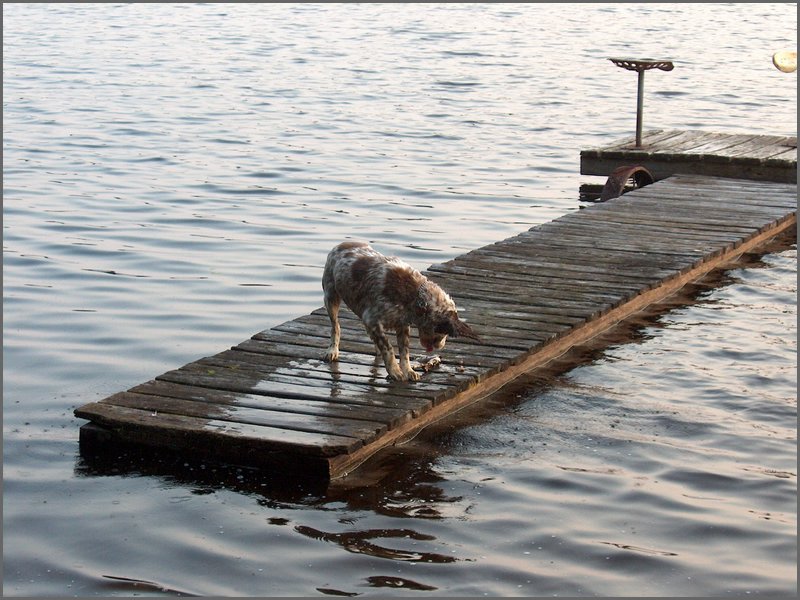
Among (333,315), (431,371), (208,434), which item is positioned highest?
(333,315)

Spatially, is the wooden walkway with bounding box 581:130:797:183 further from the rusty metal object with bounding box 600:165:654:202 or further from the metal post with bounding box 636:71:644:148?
the rusty metal object with bounding box 600:165:654:202

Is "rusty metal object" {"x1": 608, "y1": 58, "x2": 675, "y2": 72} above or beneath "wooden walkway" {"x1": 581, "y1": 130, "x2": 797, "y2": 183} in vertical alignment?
above

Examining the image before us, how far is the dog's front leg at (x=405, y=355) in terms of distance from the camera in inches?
304

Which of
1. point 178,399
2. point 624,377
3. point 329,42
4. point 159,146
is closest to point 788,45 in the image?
point 329,42

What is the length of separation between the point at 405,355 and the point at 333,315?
0.56 metres

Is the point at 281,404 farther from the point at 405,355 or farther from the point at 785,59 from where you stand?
the point at 785,59

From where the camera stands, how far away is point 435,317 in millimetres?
7480

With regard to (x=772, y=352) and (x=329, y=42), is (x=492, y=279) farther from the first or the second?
(x=329, y=42)

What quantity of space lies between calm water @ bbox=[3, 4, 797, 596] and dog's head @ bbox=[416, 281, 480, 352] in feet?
2.38

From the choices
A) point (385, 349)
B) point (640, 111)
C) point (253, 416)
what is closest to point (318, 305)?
point (385, 349)

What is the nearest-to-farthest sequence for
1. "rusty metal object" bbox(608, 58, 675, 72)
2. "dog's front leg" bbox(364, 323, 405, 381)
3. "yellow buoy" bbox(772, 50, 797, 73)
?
"dog's front leg" bbox(364, 323, 405, 381) < "yellow buoy" bbox(772, 50, 797, 73) < "rusty metal object" bbox(608, 58, 675, 72)

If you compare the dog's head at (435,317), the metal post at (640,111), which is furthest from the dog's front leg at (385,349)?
the metal post at (640,111)

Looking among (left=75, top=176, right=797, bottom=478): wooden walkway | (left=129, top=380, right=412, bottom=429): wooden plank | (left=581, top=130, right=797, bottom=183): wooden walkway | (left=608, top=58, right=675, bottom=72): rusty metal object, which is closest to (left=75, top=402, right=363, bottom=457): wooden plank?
(left=75, top=176, right=797, bottom=478): wooden walkway

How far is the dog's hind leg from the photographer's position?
7.97 m
